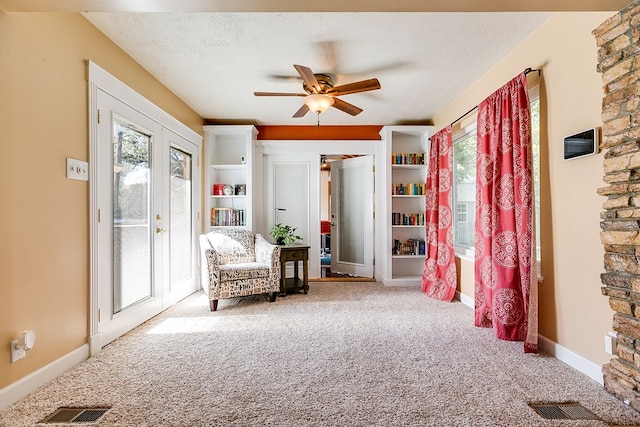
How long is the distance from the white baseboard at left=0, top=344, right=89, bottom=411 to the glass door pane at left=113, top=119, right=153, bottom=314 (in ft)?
1.60

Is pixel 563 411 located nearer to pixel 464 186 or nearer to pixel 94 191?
pixel 464 186

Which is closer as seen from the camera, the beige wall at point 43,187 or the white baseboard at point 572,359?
the beige wall at point 43,187

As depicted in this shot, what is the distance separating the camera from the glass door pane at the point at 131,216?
2.69m

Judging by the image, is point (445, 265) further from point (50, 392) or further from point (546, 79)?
point (50, 392)

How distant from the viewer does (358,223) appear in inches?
208

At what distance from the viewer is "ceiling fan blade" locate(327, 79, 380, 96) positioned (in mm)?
2791

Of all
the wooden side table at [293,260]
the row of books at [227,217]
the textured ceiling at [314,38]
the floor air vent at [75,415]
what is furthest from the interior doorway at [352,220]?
the floor air vent at [75,415]

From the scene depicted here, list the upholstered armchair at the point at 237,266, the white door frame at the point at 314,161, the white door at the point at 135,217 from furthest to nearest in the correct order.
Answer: the white door frame at the point at 314,161 → the upholstered armchair at the point at 237,266 → the white door at the point at 135,217

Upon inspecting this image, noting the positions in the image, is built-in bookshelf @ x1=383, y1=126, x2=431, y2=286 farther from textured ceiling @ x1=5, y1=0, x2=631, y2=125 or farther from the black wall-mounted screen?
the black wall-mounted screen

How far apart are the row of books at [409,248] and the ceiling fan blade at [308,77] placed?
2.74 metres

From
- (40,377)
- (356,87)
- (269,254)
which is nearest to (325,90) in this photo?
(356,87)

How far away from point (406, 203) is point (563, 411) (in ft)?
11.9

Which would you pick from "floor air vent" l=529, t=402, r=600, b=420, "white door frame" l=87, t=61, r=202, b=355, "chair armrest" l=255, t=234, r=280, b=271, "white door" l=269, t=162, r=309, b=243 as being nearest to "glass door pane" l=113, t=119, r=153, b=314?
"white door frame" l=87, t=61, r=202, b=355

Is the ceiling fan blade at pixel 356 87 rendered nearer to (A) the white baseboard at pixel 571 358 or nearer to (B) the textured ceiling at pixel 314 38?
(B) the textured ceiling at pixel 314 38
